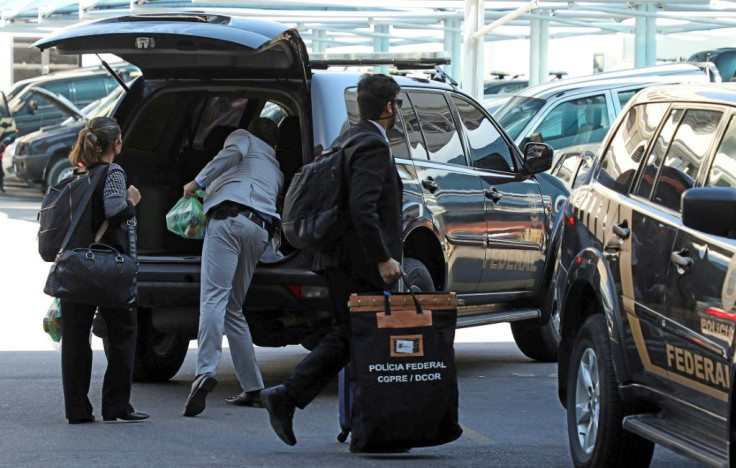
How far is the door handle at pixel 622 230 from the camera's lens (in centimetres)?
677

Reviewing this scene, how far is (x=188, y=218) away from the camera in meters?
9.18

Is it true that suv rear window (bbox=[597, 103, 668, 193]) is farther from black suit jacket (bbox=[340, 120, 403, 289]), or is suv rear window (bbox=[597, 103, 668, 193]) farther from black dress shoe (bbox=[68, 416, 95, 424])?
black dress shoe (bbox=[68, 416, 95, 424])

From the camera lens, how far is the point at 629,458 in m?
6.68

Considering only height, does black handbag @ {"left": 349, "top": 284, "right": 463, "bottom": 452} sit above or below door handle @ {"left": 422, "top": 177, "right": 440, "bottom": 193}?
below

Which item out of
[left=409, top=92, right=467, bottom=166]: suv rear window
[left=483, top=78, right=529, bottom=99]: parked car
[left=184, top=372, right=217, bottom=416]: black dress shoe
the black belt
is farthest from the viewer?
[left=483, top=78, right=529, bottom=99]: parked car

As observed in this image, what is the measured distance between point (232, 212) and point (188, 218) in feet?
1.23

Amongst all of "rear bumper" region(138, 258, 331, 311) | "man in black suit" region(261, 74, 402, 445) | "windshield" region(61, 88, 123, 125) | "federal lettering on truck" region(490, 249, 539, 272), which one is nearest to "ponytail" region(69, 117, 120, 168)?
"rear bumper" region(138, 258, 331, 311)

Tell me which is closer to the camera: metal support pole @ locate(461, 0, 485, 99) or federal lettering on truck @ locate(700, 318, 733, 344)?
federal lettering on truck @ locate(700, 318, 733, 344)

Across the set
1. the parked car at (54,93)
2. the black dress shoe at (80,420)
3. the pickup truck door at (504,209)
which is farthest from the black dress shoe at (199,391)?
the parked car at (54,93)

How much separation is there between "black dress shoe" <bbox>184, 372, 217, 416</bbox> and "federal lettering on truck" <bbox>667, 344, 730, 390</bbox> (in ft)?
10.5

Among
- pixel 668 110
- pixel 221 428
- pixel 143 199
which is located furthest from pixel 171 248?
pixel 668 110

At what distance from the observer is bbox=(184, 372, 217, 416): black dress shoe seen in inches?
342

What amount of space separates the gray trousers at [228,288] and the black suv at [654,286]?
6.44 feet

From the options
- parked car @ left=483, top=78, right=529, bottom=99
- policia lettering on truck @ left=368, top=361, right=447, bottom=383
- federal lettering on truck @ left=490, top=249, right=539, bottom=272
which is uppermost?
policia lettering on truck @ left=368, top=361, right=447, bottom=383
